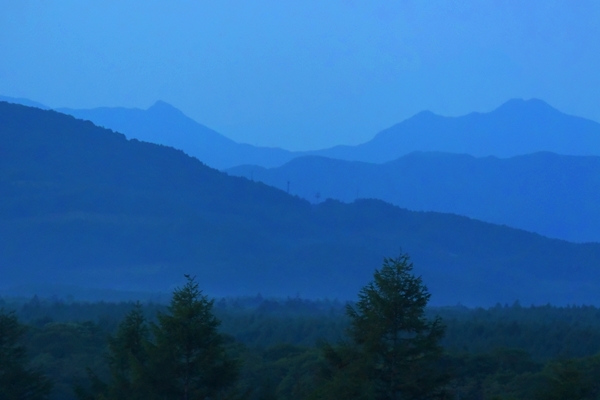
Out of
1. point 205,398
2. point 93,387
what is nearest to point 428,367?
point 205,398

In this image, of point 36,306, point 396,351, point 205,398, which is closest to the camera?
point 396,351

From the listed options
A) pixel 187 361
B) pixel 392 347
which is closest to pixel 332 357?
pixel 392 347

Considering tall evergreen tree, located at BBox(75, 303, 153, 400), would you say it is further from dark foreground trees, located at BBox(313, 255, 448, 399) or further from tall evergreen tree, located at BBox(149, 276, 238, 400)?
dark foreground trees, located at BBox(313, 255, 448, 399)

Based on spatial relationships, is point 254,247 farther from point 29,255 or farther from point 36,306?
point 36,306

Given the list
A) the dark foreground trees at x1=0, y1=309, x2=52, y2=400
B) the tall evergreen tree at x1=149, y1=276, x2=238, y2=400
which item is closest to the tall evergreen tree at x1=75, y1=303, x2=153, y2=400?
the tall evergreen tree at x1=149, y1=276, x2=238, y2=400

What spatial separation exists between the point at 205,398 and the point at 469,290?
585ft

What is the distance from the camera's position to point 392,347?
17203mm

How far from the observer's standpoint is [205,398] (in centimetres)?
1928

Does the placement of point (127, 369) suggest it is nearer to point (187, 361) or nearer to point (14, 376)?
point (14, 376)

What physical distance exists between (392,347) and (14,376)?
9558mm

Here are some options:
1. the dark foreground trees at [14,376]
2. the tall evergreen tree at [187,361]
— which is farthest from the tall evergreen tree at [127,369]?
the dark foreground trees at [14,376]

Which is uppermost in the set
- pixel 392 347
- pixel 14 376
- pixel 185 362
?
pixel 392 347

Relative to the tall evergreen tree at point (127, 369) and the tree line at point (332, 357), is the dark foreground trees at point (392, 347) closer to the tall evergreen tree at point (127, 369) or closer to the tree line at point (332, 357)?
the tree line at point (332, 357)

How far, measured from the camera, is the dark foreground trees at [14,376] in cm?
2175
